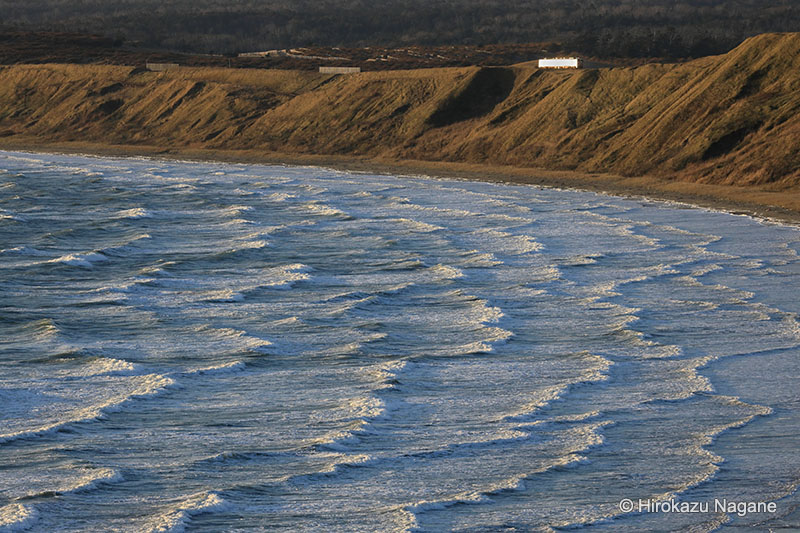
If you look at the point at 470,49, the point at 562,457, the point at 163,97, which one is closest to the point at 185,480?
the point at 562,457

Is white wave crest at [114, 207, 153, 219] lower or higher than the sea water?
higher

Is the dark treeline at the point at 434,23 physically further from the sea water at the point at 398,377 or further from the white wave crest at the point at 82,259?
the white wave crest at the point at 82,259

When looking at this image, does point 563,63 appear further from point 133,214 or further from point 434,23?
point 434,23

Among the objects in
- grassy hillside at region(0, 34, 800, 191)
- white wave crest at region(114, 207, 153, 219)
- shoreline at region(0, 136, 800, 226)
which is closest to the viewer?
white wave crest at region(114, 207, 153, 219)

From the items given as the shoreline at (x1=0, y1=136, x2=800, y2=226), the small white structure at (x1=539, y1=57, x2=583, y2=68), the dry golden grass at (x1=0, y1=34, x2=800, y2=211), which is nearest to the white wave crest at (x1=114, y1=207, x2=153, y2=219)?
the shoreline at (x1=0, y1=136, x2=800, y2=226)

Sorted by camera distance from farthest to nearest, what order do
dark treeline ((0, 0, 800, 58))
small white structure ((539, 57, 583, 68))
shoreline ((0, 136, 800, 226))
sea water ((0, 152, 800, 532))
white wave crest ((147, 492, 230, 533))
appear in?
dark treeline ((0, 0, 800, 58)) → small white structure ((539, 57, 583, 68)) → shoreline ((0, 136, 800, 226)) → sea water ((0, 152, 800, 532)) → white wave crest ((147, 492, 230, 533))

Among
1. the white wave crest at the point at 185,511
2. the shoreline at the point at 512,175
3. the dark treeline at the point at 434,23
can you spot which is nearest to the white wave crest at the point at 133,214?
the shoreline at the point at 512,175

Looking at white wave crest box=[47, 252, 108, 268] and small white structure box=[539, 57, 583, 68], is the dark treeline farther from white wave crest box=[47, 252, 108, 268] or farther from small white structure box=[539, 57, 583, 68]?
white wave crest box=[47, 252, 108, 268]
